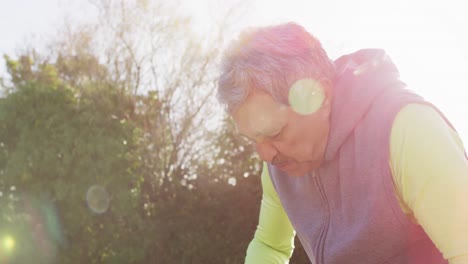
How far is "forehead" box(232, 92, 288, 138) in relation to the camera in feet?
5.36

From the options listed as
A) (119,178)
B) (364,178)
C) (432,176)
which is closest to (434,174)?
(432,176)

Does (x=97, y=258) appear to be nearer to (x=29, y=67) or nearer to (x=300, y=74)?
(x=29, y=67)

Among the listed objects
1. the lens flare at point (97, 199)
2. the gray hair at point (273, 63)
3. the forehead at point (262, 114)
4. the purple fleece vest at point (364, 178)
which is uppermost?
the gray hair at point (273, 63)

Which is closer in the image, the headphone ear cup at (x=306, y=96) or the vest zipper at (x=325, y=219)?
the headphone ear cup at (x=306, y=96)

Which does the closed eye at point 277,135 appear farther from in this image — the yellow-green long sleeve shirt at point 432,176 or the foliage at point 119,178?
the foliage at point 119,178

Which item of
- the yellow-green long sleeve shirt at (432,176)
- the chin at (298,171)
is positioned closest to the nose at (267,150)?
the chin at (298,171)

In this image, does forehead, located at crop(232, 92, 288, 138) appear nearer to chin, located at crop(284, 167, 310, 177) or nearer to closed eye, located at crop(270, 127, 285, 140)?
closed eye, located at crop(270, 127, 285, 140)

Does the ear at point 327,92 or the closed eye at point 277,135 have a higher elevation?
the ear at point 327,92

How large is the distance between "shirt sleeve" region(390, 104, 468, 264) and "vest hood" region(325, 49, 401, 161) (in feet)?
0.51

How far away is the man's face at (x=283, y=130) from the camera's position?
5.38 feet

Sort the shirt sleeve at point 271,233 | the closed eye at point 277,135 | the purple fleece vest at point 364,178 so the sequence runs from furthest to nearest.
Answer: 1. the shirt sleeve at point 271,233
2. the closed eye at point 277,135
3. the purple fleece vest at point 364,178

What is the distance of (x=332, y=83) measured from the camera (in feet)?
5.60

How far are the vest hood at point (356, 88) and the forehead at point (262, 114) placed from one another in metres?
0.16

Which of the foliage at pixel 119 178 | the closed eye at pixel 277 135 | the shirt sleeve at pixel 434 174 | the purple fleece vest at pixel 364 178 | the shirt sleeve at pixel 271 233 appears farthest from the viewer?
the foliage at pixel 119 178
